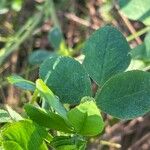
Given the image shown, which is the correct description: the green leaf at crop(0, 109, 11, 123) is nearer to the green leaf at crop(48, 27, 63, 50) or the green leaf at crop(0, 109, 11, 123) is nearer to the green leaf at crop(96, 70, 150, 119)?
the green leaf at crop(96, 70, 150, 119)

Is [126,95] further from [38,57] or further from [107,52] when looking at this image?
[38,57]

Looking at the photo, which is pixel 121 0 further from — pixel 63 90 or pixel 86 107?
pixel 86 107

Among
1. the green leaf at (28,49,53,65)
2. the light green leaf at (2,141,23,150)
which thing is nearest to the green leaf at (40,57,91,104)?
the light green leaf at (2,141,23,150)

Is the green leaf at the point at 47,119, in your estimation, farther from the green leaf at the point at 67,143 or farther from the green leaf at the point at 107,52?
the green leaf at the point at 107,52

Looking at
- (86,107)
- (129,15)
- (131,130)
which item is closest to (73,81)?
(86,107)

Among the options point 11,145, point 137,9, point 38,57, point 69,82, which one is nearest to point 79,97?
point 69,82

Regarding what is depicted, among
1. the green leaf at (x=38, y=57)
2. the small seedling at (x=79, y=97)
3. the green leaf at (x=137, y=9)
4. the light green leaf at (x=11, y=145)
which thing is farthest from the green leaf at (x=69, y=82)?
the green leaf at (x=38, y=57)

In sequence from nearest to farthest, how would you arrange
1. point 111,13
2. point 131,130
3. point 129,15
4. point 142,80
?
point 142,80 → point 129,15 → point 131,130 → point 111,13

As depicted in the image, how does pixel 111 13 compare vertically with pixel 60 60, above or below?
below
